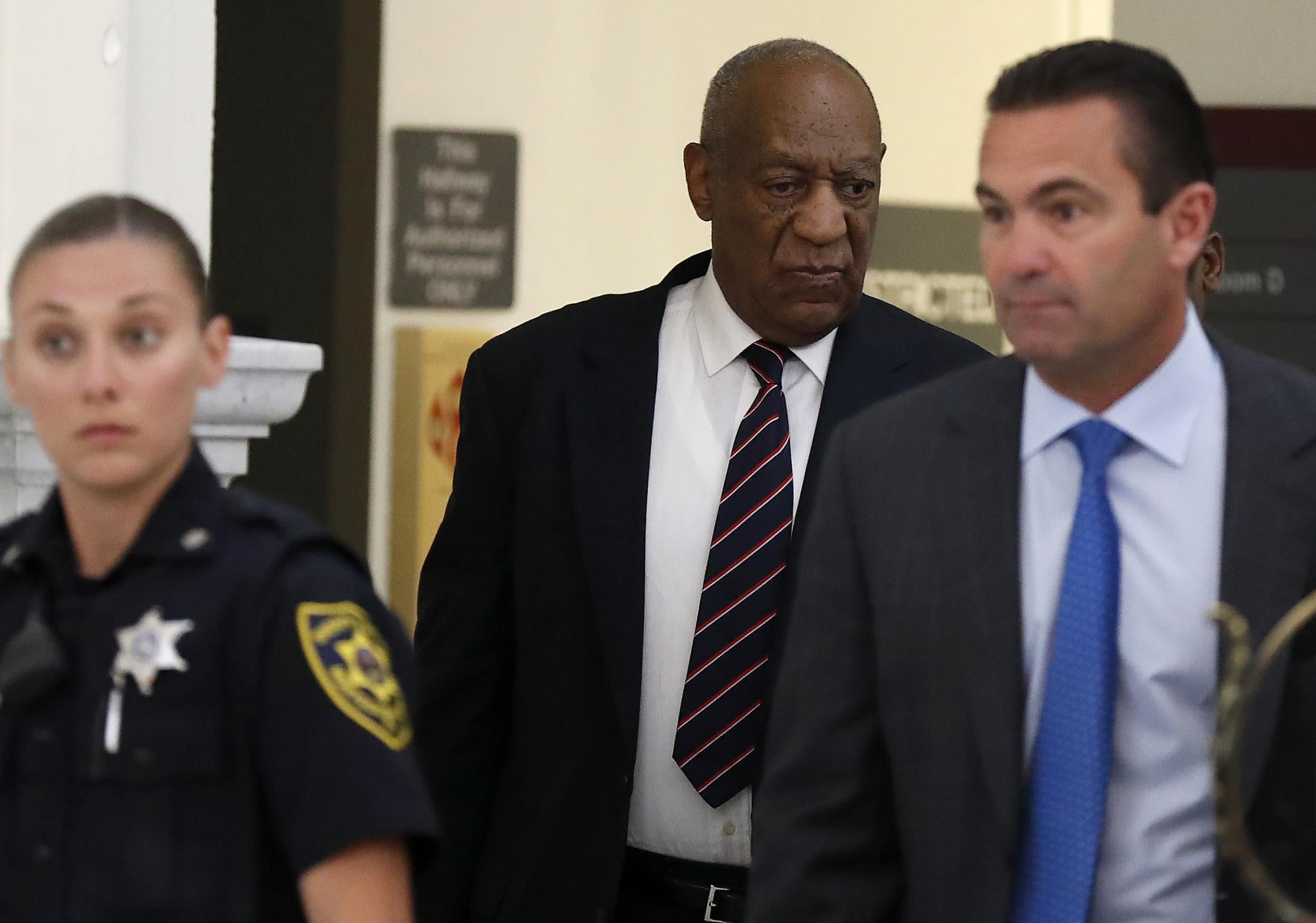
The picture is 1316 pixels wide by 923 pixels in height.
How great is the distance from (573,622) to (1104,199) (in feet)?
3.41

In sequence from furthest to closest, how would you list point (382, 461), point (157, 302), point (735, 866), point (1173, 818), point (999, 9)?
1. point (999, 9)
2. point (382, 461)
3. point (735, 866)
4. point (1173, 818)
5. point (157, 302)

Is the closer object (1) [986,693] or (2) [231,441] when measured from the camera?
(1) [986,693]

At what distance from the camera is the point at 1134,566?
1.87 meters

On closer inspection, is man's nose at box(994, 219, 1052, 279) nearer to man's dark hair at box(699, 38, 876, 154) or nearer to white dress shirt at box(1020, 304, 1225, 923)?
white dress shirt at box(1020, 304, 1225, 923)

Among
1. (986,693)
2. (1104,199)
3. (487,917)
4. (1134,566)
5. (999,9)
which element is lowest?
(487,917)

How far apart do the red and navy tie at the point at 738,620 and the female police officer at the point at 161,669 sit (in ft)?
2.91

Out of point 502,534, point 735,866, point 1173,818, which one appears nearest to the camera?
point 1173,818

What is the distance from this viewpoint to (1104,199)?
1826mm

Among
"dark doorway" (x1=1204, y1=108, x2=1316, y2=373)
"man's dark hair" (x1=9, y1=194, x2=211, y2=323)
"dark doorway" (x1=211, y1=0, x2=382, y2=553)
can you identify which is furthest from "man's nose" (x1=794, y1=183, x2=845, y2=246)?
"dark doorway" (x1=1204, y1=108, x2=1316, y2=373)

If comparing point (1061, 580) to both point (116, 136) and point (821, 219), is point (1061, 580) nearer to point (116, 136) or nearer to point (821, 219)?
point (821, 219)

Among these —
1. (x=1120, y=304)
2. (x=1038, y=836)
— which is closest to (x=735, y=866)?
(x=1038, y=836)

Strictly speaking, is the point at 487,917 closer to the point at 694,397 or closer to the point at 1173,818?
the point at 694,397

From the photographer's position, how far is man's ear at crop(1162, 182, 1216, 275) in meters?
1.88

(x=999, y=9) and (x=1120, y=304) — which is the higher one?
(x=999, y=9)
